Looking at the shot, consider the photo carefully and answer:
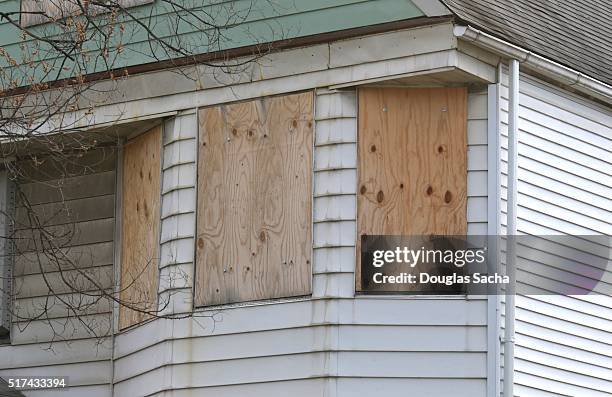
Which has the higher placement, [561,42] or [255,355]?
[561,42]

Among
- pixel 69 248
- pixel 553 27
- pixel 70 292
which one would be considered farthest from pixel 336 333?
pixel 553 27

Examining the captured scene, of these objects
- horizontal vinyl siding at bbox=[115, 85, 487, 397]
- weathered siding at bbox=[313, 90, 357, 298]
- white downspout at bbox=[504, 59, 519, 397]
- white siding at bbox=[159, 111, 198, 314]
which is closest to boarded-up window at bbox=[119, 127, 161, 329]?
white siding at bbox=[159, 111, 198, 314]

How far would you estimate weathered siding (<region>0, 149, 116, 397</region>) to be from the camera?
13.8 meters

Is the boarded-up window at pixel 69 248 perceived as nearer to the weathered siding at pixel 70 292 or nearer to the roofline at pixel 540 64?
the weathered siding at pixel 70 292

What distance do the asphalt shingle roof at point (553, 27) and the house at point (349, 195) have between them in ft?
0.17

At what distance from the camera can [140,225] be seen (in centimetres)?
1353

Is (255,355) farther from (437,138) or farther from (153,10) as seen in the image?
(153,10)

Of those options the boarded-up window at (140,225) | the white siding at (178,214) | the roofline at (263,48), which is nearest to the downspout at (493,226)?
the roofline at (263,48)

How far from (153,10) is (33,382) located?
3.88 meters

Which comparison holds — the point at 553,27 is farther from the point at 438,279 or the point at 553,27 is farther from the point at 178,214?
the point at 178,214

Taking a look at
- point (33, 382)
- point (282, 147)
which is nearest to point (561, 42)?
point (282, 147)

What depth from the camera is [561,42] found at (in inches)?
532

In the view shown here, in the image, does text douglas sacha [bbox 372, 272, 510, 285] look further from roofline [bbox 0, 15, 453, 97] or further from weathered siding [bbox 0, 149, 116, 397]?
weathered siding [bbox 0, 149, 116, 397]

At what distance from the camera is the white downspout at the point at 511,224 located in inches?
451
